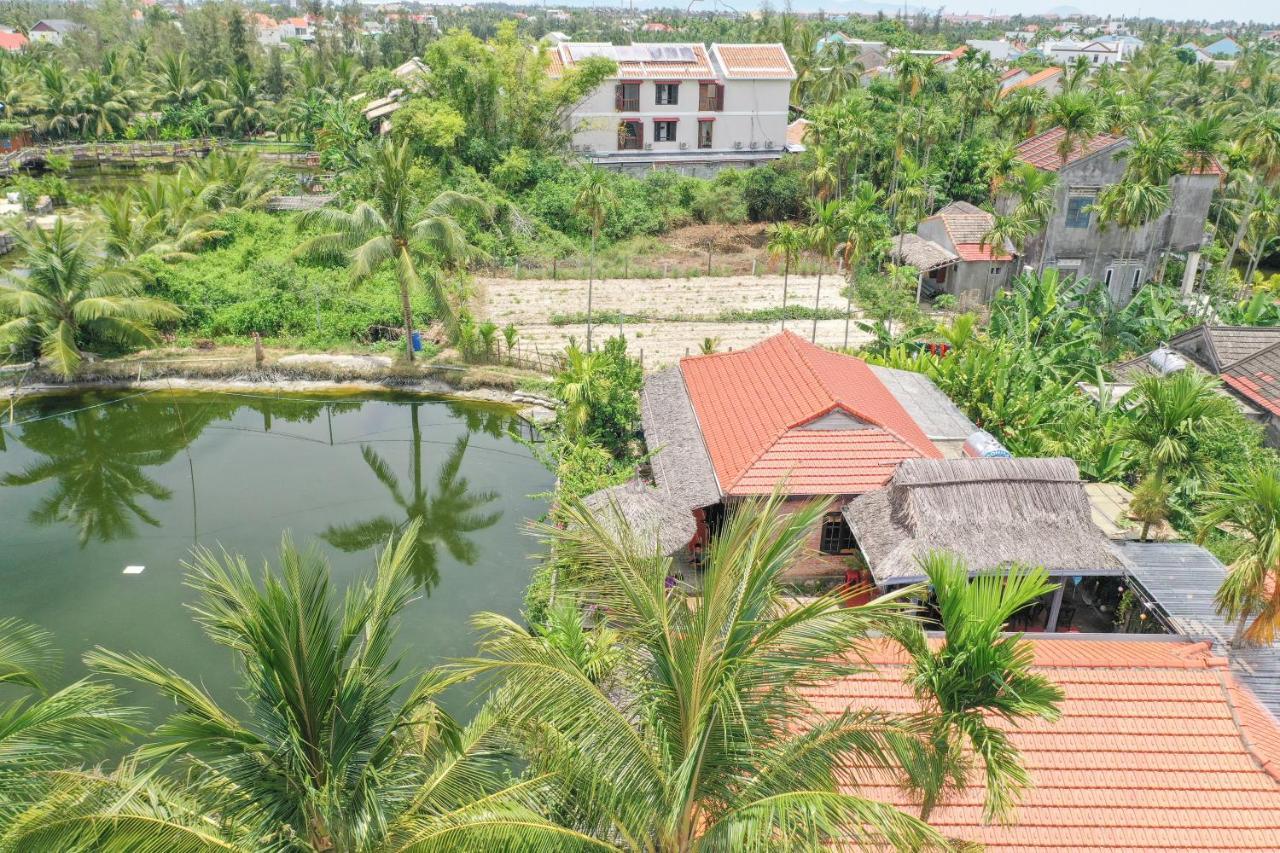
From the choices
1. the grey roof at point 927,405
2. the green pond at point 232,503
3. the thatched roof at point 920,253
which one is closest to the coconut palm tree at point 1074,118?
the thatched roof at point 920,253

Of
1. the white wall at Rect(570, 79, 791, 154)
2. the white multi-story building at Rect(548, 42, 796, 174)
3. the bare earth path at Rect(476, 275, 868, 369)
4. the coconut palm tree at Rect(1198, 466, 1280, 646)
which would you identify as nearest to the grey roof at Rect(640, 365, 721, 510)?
the bare earth path at Rect(476, 275, 868, 369)

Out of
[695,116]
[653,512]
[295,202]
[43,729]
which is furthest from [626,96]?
[43,729]

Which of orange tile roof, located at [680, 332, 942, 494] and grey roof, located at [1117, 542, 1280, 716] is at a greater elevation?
orange tile roof, located at [680, 332, 942, 494]

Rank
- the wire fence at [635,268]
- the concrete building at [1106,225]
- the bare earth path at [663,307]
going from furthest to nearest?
the wire fence at [635,268] < the concrete building at [1106,225] < the bare earth path at [663,307]

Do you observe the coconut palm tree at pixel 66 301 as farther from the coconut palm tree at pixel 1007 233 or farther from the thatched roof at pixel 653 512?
the coconut palm tree at pixel 1007 233

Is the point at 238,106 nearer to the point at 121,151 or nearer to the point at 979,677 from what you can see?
the point at 121,151

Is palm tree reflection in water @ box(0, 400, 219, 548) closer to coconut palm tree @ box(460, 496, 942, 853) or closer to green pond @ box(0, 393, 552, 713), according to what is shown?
green pond @ box(0, 393, 552, 713)

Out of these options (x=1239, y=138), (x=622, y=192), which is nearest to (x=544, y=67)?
(x=622, y=192)
